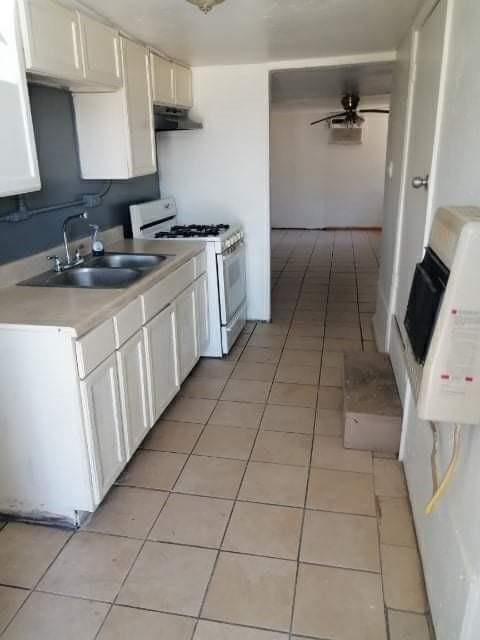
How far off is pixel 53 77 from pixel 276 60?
1951 mm

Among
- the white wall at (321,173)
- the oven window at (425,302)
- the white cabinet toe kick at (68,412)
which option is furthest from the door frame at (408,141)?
the white wall at (321,173)

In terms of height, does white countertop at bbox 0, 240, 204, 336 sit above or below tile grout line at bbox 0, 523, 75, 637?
above

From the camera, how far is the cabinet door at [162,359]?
95.4 inches

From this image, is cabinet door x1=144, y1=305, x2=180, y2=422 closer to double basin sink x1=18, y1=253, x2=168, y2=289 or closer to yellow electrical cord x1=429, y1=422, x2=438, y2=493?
double basin sink x1=18, y1=253, x2=168, y2=289

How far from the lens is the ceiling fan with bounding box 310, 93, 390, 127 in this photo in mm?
6738

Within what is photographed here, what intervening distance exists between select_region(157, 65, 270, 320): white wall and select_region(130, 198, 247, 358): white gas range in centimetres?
22

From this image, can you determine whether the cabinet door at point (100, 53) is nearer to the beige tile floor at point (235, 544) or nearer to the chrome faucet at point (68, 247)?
the chrome faucet at point (68, 247)

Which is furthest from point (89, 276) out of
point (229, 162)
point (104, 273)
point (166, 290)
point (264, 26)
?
point (229, 162)

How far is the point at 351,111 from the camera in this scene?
737cm

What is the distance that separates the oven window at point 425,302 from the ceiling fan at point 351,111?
19.7ft

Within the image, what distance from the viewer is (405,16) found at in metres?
2.54

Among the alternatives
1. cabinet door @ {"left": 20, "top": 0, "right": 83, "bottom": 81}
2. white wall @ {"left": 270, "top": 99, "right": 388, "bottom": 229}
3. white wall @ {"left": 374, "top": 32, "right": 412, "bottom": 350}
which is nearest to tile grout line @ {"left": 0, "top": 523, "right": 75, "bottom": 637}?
cabinet door @ {"left": 20, "top": 0, "right": 83, "bottom": 81}

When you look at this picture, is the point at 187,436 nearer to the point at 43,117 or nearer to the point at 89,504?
the point at 89,504

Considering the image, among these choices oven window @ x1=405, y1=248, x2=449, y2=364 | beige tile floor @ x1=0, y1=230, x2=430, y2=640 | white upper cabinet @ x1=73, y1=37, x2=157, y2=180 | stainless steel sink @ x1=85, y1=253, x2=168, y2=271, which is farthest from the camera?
stainless steel sink @ x1=85, y1=253, x2=168, y2=271
